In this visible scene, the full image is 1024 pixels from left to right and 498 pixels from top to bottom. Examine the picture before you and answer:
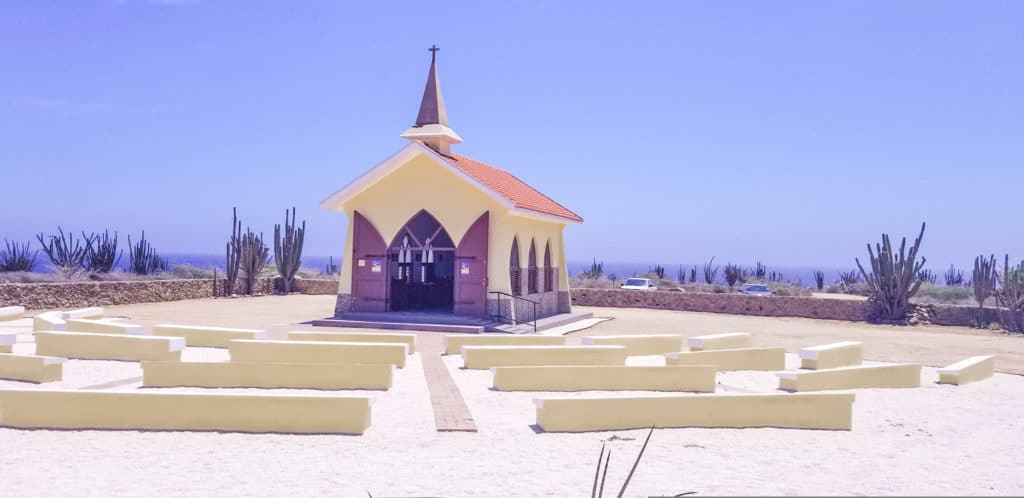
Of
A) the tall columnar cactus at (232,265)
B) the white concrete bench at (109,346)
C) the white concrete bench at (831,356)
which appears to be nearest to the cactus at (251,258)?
the tall columnar cactus at (232,265)

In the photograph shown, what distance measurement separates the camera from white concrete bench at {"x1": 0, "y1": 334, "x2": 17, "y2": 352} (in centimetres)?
1259

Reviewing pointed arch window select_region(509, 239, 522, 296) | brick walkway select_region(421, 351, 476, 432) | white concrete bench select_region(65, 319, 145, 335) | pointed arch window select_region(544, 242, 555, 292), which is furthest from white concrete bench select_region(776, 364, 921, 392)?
white concrete bench select_region(65, 319, 145, 335)

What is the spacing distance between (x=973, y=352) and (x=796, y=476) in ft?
44.9

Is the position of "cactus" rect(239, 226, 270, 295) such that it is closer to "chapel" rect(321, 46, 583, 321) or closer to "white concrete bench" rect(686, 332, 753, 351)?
"chapel" rect(321, 46, 583, 321)

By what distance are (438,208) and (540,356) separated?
776 cm

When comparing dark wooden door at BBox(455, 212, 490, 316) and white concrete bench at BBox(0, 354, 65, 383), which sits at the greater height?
dark wooden door at BBox(455, 212, 490, 316)

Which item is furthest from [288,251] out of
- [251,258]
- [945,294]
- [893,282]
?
[945,294]

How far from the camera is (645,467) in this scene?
730cm

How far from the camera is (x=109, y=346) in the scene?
42.9ft

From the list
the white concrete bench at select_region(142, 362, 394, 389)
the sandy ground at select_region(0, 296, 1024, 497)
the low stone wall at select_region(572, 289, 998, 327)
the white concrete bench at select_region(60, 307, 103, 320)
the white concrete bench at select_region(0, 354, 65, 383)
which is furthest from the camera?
the low stone wall at select_region(572, 289, 998, 327)

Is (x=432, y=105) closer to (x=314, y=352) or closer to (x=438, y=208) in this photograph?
(x=438, y=208)

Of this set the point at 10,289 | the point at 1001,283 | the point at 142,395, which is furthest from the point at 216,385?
the point at 1001,283

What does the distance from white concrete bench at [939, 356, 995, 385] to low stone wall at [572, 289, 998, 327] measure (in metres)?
11.3

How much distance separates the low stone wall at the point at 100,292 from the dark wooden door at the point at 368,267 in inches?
364
